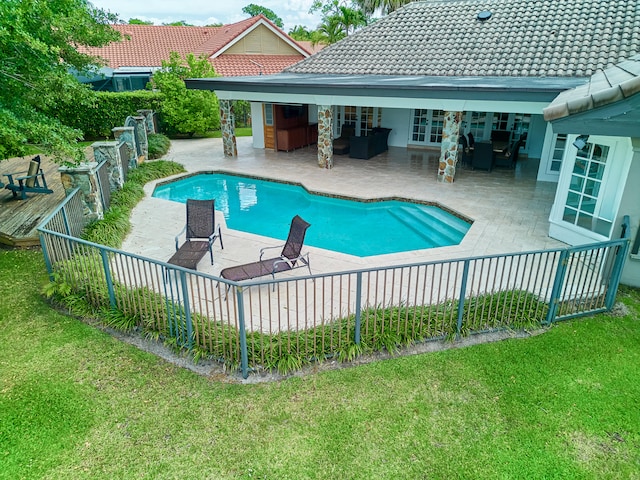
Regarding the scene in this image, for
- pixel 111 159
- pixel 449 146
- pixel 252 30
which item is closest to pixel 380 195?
pixel 449 146

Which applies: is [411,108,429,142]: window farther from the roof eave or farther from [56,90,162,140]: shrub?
[56,90,162,140]: shrub

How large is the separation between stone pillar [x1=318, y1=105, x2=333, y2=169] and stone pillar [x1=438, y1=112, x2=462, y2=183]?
367 centimetres

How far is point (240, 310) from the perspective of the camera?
503 cm

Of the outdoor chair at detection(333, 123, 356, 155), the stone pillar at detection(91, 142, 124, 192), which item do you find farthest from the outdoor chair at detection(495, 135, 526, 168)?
the stone pillar at detection(91, 142, 124, 192)

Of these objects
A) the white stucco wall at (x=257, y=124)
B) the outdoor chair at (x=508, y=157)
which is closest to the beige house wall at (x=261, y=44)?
the white stucco wall at (x=257, y=124)

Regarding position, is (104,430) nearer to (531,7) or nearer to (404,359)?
(404,359)

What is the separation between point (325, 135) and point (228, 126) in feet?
13.8

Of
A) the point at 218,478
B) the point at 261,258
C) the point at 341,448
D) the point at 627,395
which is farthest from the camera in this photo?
the point at 261,258

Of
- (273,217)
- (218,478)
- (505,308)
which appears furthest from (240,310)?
(273,217)

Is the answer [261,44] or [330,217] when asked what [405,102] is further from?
[261,44]

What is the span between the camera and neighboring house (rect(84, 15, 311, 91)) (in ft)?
95.5

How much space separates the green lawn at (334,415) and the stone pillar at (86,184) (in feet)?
12.1

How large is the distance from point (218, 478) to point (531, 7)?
1974 centimetres

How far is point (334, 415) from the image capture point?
15.6 ft
